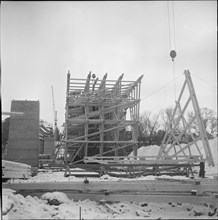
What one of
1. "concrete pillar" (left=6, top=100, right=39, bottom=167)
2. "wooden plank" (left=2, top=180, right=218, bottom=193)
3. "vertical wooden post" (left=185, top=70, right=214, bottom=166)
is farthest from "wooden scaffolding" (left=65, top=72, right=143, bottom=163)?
"wooden plank" (left=2, top=180, right=218, bottom=193)

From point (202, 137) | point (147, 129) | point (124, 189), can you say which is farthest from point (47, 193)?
point (147, 129)

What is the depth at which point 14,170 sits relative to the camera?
1192 cm

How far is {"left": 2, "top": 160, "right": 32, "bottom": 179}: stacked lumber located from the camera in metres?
10.8

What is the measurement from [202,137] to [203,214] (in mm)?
6565

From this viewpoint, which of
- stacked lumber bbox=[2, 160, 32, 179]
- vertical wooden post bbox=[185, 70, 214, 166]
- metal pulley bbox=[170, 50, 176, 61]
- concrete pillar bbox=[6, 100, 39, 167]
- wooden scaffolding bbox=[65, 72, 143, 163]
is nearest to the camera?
stacked lumber bbox=[2, 160, 32, 179]

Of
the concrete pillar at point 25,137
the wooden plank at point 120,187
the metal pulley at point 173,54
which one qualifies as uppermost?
the metal pulley at point 173,54

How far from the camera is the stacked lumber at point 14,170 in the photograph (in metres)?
10.8

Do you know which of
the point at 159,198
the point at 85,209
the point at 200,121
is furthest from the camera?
the point at 200,121

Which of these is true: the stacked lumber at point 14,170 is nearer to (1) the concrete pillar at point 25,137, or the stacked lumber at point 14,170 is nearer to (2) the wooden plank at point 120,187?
(2) the wooden plank at point 120,187

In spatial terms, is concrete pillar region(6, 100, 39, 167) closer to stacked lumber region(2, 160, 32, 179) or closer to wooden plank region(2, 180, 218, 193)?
stacked lumber region(2, 160, 32, 179)

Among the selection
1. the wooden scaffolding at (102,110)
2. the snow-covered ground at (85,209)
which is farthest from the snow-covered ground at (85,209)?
the wooden scaffolding at (102,110)

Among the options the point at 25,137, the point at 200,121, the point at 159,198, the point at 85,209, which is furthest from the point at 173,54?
the point at 25,137

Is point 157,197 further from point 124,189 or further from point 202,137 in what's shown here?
point 202,137

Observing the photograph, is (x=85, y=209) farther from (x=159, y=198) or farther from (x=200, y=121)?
(x=200, y=121)
